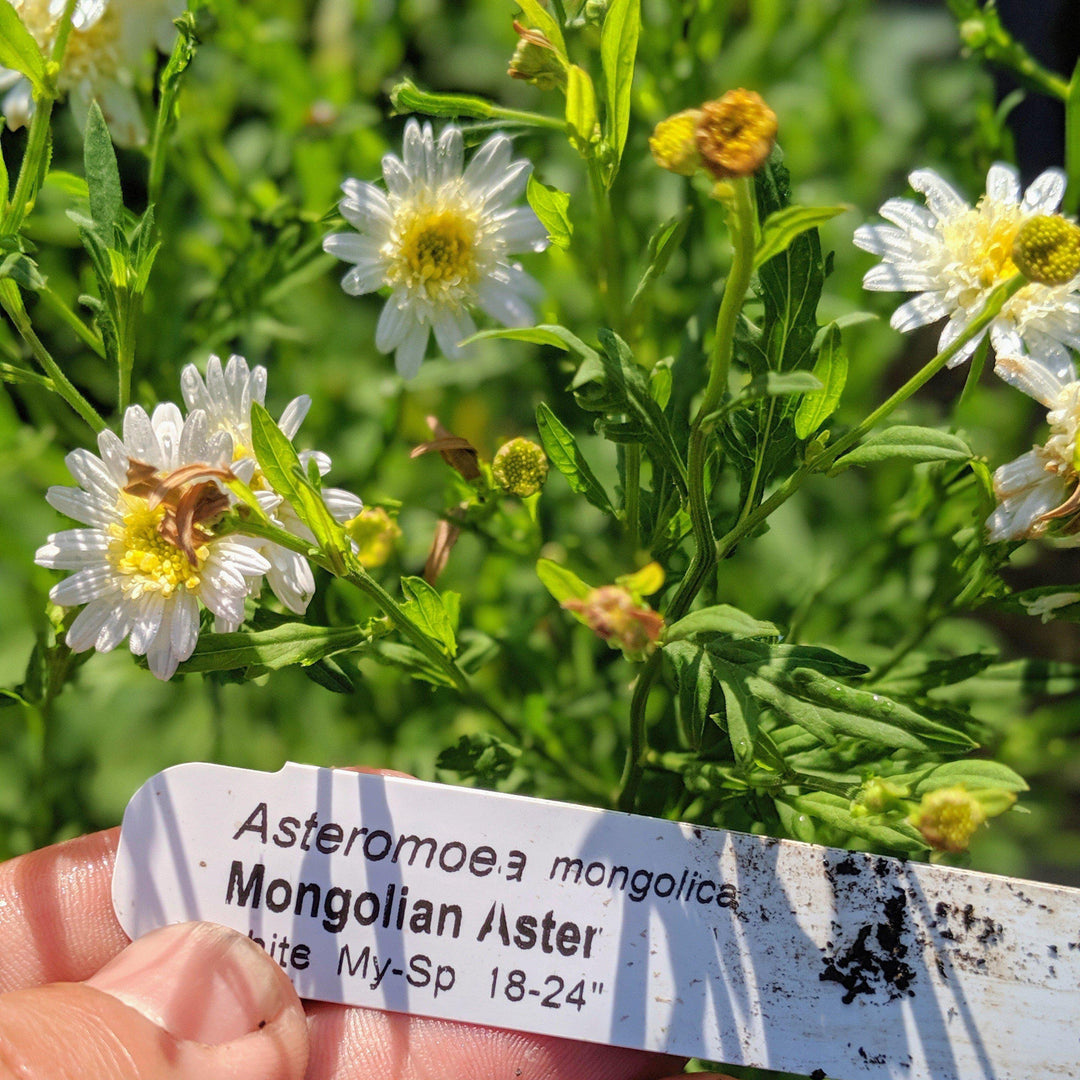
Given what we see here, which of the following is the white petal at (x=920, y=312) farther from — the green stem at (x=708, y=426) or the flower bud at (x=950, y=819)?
the flower bud at (x=950, y=819)

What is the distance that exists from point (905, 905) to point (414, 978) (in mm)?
445

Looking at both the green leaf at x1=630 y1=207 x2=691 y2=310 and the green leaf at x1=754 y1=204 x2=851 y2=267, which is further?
the green leaf at x1=630 y1=207 x2=691 y2=310

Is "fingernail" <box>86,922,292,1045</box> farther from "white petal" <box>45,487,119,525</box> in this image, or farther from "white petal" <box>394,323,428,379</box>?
"white petal" <box>394,323,428,379</box>

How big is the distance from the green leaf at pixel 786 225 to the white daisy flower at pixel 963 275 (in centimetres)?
22

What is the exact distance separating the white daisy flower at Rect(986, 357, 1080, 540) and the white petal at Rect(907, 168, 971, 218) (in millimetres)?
145

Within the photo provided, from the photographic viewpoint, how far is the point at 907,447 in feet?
2.39

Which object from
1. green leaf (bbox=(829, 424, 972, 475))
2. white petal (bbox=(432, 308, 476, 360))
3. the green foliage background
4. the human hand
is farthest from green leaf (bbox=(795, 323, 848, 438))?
the human hand

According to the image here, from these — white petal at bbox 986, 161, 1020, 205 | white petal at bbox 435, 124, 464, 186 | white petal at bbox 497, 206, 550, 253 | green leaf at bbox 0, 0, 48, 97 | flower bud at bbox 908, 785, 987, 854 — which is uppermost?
white petal at bbox 435, 124, 464, 186

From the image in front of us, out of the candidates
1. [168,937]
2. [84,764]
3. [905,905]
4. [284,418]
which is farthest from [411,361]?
[84,764]

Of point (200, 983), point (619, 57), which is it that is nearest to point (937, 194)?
point (619, 57)

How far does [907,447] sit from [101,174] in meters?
0.66

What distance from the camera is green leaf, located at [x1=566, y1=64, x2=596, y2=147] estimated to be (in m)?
0.75

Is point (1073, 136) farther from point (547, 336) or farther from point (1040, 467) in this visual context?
point (547, 336)

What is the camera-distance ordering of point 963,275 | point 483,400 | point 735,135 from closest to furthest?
point 735,135 → point 963,275 → point 483,400
